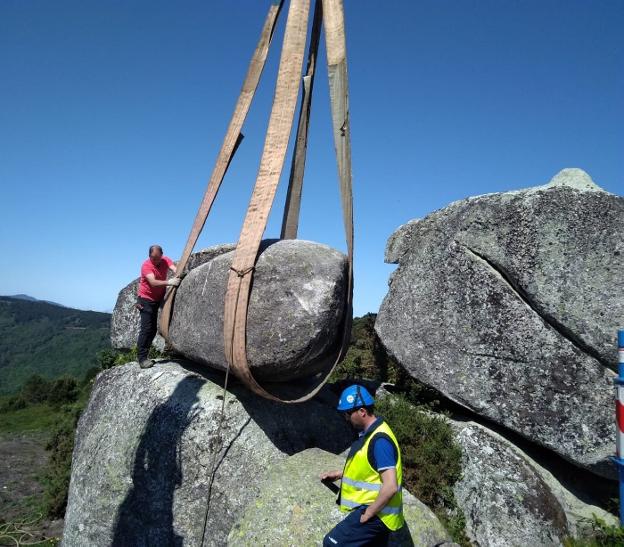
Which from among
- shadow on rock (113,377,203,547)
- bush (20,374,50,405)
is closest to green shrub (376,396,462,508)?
shadow on rock (113,377,203,547)

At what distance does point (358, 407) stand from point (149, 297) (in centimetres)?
463

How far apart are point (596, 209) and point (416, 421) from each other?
12.7 ft

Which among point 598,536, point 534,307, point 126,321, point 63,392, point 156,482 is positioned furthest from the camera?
point 63,392

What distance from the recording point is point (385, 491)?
344 cm

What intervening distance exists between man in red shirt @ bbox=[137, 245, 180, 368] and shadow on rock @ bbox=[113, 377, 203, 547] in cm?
146

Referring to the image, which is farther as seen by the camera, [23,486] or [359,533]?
[23,486]

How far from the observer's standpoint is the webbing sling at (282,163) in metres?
5.27

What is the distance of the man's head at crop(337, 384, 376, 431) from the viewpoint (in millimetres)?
3814

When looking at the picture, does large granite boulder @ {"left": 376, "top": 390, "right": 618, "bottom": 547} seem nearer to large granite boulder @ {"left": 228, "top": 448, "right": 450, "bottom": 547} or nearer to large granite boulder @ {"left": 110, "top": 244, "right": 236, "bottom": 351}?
large granite boulder @ {"left": 228, "top": 448, "right": 450, "bottom": 547}

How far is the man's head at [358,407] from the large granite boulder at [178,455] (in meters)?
2.18

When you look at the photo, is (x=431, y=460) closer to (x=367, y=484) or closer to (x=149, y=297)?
(x=367, y=484)

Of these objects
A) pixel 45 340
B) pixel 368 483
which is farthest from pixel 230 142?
pixel 45 340

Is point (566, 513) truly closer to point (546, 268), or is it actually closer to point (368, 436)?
point (546, 268)

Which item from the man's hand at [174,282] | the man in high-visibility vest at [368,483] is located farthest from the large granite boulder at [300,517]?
the man's hand at [174,282]
